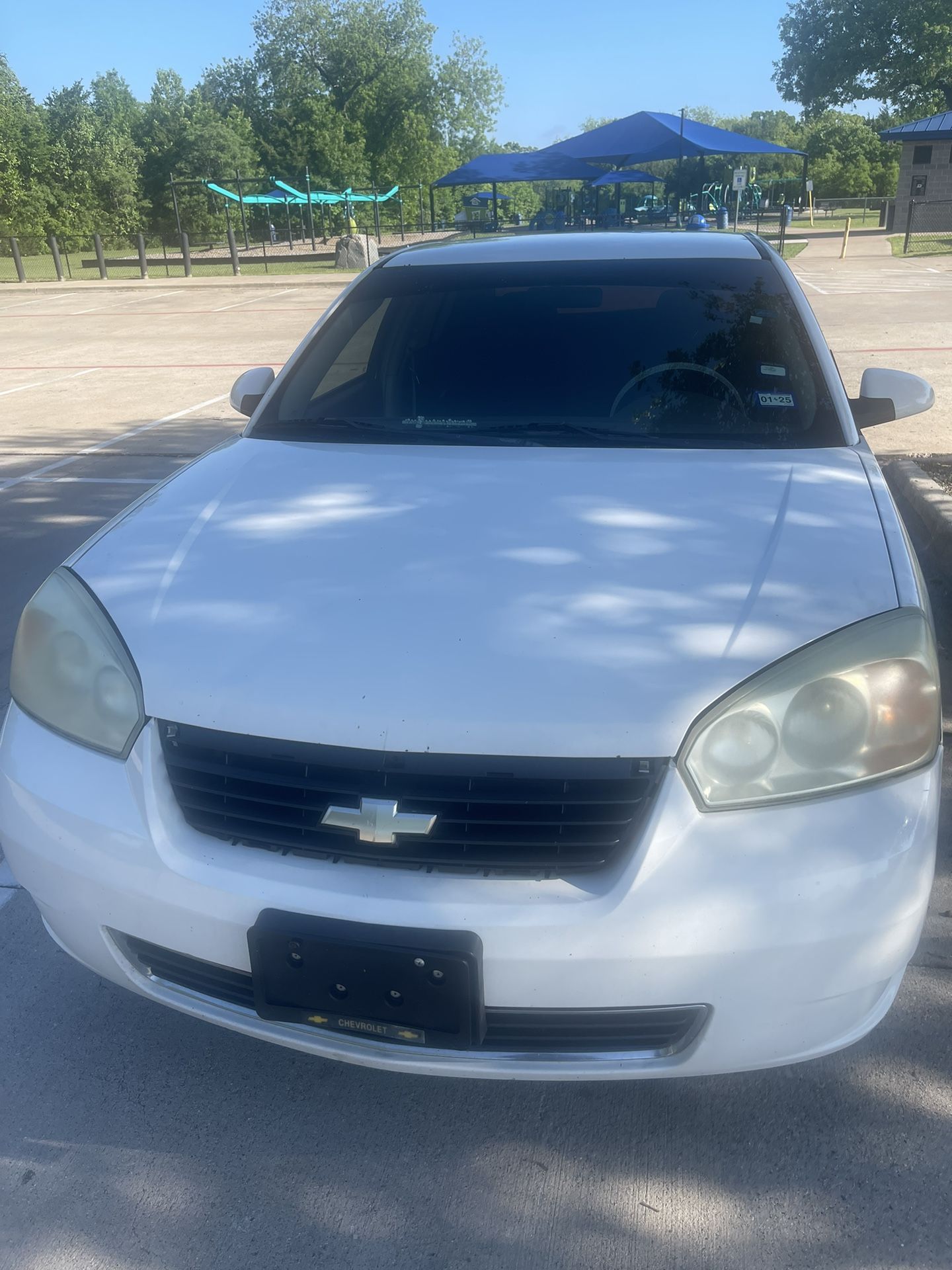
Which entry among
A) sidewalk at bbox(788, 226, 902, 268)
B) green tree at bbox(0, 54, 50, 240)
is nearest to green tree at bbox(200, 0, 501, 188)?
green tree at bbox(0, 54, 50, 240)

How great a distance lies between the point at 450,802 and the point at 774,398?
1.70 meters

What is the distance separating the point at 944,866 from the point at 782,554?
1.24m

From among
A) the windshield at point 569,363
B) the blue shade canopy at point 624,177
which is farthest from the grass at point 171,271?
the windshield at point 569,363

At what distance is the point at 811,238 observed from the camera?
34469 mm

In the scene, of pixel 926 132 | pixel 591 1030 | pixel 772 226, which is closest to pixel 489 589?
pixel 591 1030

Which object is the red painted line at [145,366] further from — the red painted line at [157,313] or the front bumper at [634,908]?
the front bumper at [634,908]

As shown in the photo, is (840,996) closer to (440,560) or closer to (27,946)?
(440,560)

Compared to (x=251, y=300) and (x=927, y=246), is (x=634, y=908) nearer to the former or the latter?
(x=251, y=300)

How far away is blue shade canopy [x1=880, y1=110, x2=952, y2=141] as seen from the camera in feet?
114

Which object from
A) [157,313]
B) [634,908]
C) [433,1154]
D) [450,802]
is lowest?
[157,313]

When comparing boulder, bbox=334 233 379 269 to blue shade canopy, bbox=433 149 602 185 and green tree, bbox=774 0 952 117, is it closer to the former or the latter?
blue shade canopy, bbox=433 149 602 185

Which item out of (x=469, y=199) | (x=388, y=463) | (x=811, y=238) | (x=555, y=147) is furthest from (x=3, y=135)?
(x=388, y=463)

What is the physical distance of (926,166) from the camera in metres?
35.6

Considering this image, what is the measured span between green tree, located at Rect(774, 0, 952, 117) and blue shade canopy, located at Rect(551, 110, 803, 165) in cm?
2828
